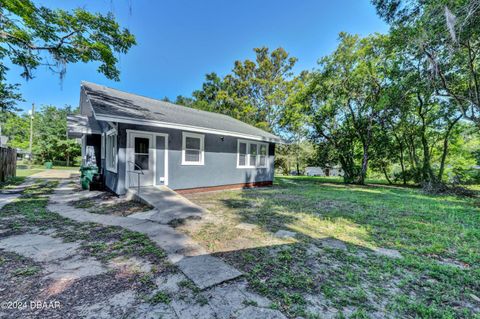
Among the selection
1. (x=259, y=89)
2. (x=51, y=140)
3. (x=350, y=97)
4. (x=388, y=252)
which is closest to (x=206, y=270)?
(x=388, y=252)

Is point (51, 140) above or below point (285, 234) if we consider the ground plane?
above

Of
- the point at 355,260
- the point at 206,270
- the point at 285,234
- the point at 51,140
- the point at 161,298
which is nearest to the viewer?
the point at 161,298

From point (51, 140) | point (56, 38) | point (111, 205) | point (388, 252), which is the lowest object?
point (388, 252)

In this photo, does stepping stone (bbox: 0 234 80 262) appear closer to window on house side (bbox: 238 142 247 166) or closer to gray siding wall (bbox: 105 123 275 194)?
gray siding wall (bbox: 105 123 275 194)

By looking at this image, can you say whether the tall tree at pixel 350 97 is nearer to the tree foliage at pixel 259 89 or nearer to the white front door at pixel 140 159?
the tree foliage at pixel 259 89

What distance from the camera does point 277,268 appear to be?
104 inches

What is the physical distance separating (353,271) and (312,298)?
3.09 feet

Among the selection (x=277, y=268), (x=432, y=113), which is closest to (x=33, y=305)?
(x=277, y=268)

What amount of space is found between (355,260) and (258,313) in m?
1.89

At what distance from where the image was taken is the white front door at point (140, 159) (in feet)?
22.1

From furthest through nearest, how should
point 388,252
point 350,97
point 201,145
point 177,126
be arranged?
point 350,97 < point 201,145 < point 177,126 < point 388,252

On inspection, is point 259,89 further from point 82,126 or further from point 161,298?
point 161,298

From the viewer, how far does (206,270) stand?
8.25 feet

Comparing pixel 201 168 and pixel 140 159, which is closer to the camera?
pixel 140 159
